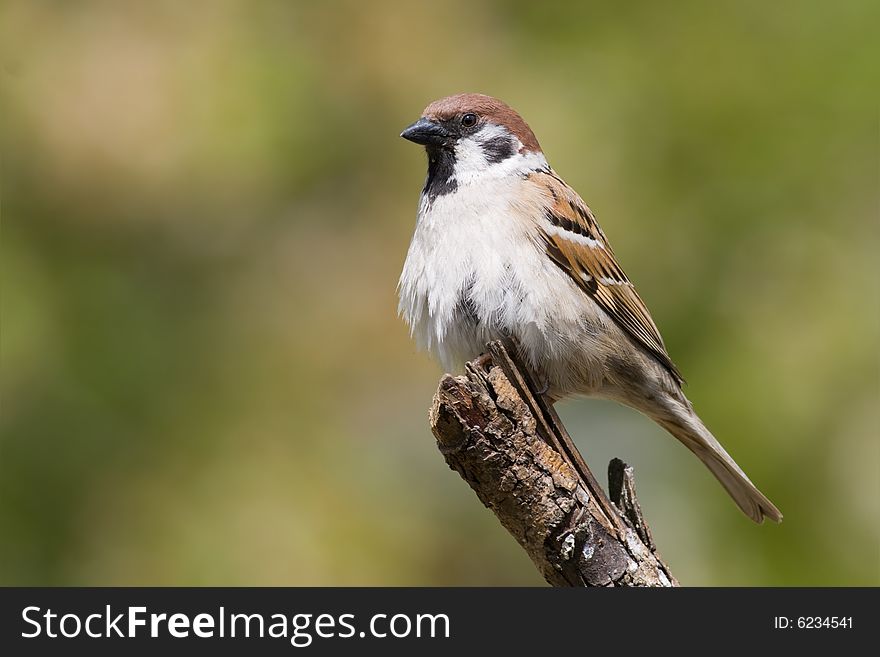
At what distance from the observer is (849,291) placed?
4.26 meters

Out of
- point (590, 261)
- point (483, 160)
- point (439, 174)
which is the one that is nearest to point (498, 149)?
point (483, 160)

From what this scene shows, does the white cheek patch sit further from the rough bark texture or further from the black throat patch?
the rough bark texture

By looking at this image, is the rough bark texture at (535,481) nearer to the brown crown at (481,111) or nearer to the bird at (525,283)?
the bird at (525,283)

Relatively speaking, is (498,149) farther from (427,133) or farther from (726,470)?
(726,470)

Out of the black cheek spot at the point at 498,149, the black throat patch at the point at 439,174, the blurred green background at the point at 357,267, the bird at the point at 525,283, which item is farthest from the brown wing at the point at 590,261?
the blurred green background at the point at 357,267

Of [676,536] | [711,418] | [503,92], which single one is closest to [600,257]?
[711,418]

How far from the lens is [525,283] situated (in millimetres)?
3178

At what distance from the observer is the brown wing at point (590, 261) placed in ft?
11.1

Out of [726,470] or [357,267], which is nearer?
[726,470]

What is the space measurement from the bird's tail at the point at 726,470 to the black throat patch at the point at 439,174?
1.05 m

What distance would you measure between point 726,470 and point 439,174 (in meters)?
1.32

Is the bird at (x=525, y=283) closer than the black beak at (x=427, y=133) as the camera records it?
Yes

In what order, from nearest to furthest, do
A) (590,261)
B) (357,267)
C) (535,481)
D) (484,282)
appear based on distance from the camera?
(535,481), (484,282), (590,261), (357,267)

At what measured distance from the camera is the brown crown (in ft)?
11.6
